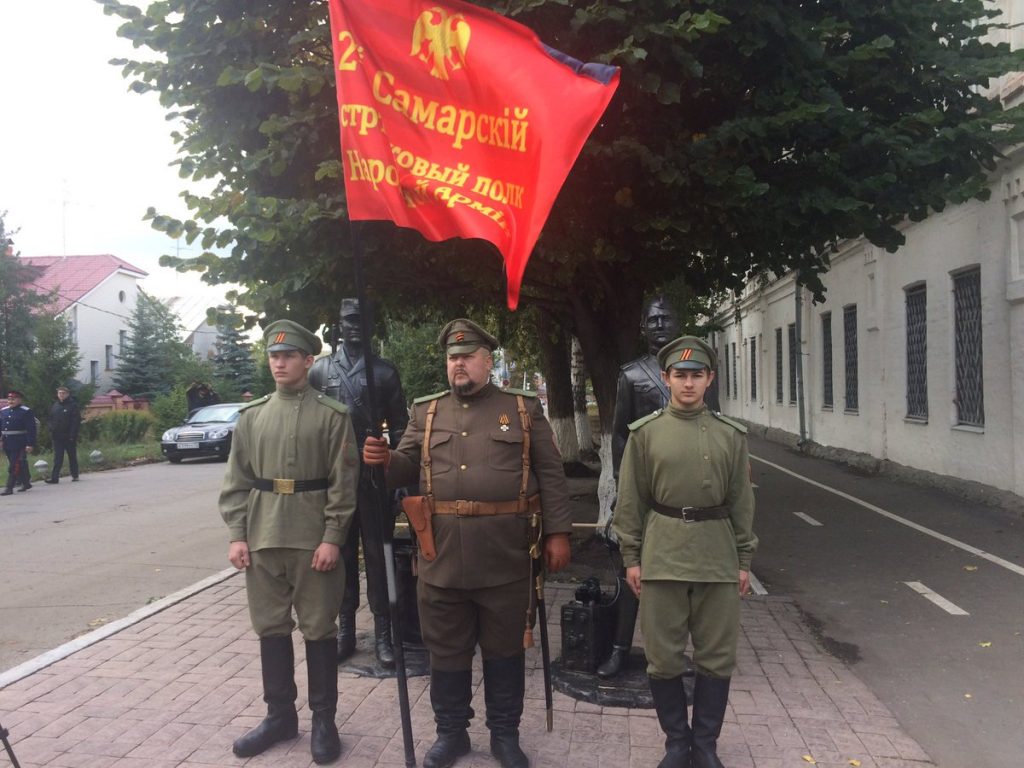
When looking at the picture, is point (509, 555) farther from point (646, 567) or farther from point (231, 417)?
point (231, 417)

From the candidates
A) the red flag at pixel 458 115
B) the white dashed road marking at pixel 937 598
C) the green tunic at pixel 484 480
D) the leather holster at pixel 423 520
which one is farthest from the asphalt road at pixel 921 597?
the red flag at pixel 458 115

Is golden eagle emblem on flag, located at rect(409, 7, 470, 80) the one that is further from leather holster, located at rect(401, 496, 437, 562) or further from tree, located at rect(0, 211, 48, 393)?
tree, located at rect(0, 211, 48, 393)

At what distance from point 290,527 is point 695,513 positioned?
1.84 meters

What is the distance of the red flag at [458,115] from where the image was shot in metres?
3.59

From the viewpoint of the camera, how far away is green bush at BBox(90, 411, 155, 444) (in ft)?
83.3

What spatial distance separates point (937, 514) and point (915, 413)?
443 centimetres

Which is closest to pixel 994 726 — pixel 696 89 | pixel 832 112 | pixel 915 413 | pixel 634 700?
pixel 634 700

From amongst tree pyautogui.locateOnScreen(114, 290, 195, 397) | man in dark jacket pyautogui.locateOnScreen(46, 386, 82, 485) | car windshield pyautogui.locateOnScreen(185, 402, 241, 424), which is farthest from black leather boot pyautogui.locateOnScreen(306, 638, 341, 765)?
tree pyautogui.locateOnScreen(114, 290, 195, 397)

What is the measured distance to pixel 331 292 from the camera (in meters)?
7.21

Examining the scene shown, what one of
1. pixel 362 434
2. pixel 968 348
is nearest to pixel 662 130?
pixel 362 434

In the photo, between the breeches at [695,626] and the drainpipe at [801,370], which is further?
the drainpipe at [801,370]

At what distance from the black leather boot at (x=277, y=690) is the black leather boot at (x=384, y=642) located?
1.05 metres

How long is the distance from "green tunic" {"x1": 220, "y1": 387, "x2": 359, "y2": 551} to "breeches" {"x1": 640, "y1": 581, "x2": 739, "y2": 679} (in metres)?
1.47

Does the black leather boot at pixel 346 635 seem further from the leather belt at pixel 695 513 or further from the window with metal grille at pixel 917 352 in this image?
the window with metal grille at pixel 917 352
